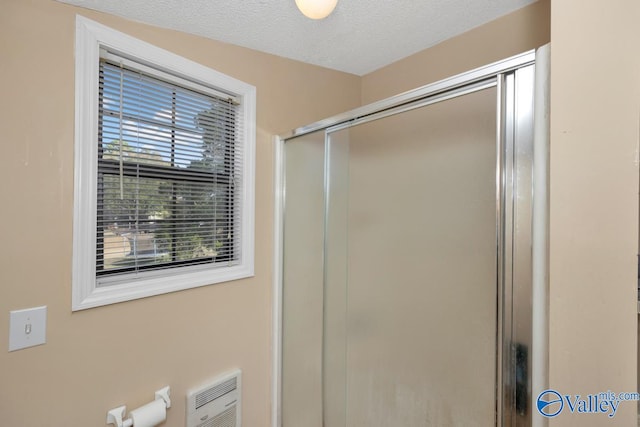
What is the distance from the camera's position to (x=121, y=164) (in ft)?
4.11

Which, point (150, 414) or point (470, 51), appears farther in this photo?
point (470, 51)

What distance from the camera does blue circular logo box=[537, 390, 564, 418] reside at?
793 millimetres

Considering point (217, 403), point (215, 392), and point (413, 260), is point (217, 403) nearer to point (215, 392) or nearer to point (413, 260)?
point (215, 392)

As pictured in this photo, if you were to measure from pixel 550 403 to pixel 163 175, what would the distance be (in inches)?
64.8

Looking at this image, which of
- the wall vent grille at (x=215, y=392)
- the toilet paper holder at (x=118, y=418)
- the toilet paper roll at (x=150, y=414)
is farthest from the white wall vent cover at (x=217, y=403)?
the toilet paper holder at (x=118, y=418)

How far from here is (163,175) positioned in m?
1.39

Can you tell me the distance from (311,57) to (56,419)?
6.90ft

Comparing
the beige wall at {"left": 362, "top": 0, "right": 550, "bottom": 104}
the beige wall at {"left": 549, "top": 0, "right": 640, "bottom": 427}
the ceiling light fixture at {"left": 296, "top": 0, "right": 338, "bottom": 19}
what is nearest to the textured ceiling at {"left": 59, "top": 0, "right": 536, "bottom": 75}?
the beige wall at {"left": 362, "top": 0, "right": 550, "bottom": 104}

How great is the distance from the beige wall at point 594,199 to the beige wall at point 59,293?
1427mm

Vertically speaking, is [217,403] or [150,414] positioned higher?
[150,414]

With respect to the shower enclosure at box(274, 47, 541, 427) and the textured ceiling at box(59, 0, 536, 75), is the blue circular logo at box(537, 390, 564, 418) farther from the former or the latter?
the textured ceiling at box(59, 0, 536, 75)

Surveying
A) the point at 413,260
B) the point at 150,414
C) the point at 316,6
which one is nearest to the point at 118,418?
the point at 150,414

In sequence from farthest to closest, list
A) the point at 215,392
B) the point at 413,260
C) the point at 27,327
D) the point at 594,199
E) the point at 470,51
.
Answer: the point at 470,51 → the point at 215,392 → the point at 413,260 → the point at 27,327 → the point at 594,199

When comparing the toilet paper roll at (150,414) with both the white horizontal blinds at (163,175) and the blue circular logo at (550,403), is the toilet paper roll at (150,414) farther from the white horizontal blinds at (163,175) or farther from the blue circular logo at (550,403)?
the blue circular logo at (550,403)
